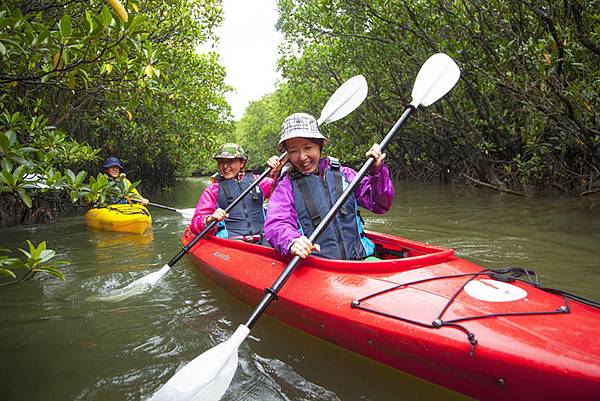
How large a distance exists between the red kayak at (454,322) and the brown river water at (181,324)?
7.9 inches

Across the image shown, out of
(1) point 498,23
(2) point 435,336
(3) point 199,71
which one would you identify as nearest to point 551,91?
(1) point 498,23

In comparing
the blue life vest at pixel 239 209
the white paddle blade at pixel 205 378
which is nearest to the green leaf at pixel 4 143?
the white paddle blade at pixel 205 378

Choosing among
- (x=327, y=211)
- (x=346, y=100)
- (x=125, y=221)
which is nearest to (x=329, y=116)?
(x=346, y=100)

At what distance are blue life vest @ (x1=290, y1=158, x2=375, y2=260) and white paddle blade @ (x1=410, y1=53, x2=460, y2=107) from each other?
1.05 meters

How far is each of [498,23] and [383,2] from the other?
6.95 ft

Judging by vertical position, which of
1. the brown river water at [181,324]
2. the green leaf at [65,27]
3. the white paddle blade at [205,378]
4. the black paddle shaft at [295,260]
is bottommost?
the brown river water at [181,324]

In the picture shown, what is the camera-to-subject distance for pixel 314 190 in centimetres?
321

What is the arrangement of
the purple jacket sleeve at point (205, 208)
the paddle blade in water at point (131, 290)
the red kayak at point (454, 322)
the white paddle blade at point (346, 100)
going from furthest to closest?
the purple jacket sleeve at point (205, 208) < the white paddle blade at point (346, 100) < the paddle blade in water at point (131, 290) < the red kayak at point (454, 322)

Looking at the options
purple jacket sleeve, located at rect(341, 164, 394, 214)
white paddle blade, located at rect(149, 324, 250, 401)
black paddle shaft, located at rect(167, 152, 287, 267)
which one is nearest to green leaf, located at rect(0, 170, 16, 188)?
white paddle blade, located at rect(149, 324, 250, 401)

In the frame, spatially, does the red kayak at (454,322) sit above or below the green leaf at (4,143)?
below

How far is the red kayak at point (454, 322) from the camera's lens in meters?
1.73

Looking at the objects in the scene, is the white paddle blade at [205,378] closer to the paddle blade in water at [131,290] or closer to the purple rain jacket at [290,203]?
the purple rain jacket at [290,203]

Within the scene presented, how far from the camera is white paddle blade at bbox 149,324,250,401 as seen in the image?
205 centimetres

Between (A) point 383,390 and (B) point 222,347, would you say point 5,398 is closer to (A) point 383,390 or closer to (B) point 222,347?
(B) point 222,347
